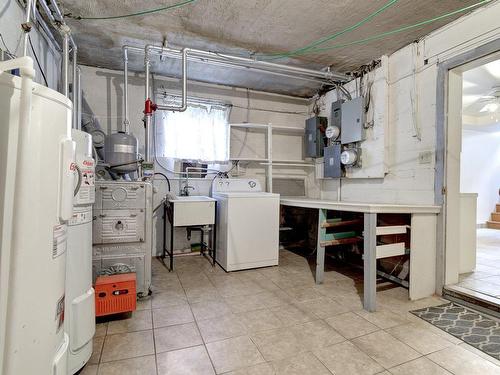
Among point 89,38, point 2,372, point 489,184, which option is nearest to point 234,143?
point 89,38

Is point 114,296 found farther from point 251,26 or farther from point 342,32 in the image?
point 342,32

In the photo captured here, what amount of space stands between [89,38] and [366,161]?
3.34m

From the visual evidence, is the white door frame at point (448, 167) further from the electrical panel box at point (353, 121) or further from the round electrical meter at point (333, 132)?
the round electrical meter at point (333, 132)

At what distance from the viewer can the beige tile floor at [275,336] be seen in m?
1.43

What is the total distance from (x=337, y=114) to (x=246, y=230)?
6.60 ft

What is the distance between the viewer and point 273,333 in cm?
175

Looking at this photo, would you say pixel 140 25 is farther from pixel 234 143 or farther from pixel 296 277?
pixel 296 277

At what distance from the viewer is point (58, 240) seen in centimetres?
90

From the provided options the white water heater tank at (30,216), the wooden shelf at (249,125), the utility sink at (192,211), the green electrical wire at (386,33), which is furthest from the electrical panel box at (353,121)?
the white water heater tank at (30,216)

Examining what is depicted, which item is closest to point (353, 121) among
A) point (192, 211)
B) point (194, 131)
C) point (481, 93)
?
point (194, 131)

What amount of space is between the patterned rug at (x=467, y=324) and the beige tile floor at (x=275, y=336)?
82 mm

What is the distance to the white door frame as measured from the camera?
234 centimetres

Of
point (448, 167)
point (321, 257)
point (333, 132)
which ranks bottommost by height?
point (321, 257)

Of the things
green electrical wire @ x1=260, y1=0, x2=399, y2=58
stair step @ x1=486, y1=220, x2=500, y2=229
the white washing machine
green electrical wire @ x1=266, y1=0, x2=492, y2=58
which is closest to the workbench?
the white washing machine
